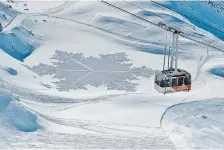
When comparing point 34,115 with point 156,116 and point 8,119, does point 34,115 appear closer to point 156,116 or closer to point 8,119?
point 8,119

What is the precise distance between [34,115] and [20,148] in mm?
4911

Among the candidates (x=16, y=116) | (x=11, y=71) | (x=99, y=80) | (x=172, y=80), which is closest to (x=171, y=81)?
(x=172, y=80)

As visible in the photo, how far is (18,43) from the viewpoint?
154 feet

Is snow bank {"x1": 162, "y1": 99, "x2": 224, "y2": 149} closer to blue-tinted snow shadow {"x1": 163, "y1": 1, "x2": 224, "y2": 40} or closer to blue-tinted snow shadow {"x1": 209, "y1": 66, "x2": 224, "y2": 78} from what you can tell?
blue-tinted snow shadow {"x1": 209, "y1": 66, "x2": 224, "y2": 78}

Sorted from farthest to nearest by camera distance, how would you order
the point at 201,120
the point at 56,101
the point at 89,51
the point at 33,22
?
the point at 33,22 < the point at 89,51 < the point at 56,101 < the point at 201,120

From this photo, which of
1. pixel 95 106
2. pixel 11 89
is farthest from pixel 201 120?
pixel 11 89

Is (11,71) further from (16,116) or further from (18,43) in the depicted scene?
(16,116)

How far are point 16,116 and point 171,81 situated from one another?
1009 cm

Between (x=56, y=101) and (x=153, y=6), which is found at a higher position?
(x=153, y=6)

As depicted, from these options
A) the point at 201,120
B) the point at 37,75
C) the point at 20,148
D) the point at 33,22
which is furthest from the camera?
the point at 33,22

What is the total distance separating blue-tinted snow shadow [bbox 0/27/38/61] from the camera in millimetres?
45344

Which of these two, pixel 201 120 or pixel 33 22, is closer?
pixel 201 120

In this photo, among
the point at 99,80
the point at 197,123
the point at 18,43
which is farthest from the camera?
the point at 18,43

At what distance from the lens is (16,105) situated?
3359 cm
